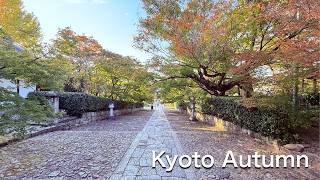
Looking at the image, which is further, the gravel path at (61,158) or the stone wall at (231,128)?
the stone wall at (231,128)

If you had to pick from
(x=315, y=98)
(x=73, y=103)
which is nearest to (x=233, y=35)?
(x=315, y=98)

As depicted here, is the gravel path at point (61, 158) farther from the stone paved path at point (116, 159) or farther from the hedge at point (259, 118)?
the hedge at point (259, 118)

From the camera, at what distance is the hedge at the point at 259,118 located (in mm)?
7406

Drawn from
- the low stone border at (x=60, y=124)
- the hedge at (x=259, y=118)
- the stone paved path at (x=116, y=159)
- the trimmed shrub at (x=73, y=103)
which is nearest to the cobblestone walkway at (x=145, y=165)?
the stone paved path at (x=116, y=159)

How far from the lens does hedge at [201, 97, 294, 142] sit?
7406 millimetres

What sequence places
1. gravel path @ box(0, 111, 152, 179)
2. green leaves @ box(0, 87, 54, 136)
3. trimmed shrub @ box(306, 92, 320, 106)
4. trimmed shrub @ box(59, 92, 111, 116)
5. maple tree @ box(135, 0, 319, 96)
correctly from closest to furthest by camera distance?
1. green leaves @ box(0, 87, 54, 136)
2. gravel path @ box(0, 111, 152, 179)
3. maple tree @ box(135, 0, 319, 96)
4. trimmed shrub @ box(306, 92, 320, 106)
5. trimmed shrub @ box(59, 92, 111, 116)

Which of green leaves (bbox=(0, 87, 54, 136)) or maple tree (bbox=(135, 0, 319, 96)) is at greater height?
maple tree (bbox=(135, 0, 319, 96))

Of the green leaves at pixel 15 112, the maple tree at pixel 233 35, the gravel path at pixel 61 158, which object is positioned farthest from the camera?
the maple tree at pixel 233 35

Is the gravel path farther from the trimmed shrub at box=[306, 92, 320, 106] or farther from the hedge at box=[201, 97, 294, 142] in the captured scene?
the trimmed shrub at box=[306, 92, 320, 106]

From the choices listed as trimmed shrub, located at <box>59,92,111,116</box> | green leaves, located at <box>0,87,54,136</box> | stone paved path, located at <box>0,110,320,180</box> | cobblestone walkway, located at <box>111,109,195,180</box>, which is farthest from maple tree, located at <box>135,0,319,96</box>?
green leaves, located at <box>0,87,54,136</box>

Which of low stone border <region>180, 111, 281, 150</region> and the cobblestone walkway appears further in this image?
low stone border <region>180, 111, 281, 150</region>

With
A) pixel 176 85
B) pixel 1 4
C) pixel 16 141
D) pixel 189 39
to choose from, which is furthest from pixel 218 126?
pixel 1 4

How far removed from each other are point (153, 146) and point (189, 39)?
505cm

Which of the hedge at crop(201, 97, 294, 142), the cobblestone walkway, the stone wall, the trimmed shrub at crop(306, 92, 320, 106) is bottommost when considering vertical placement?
the cobblestone walkway
